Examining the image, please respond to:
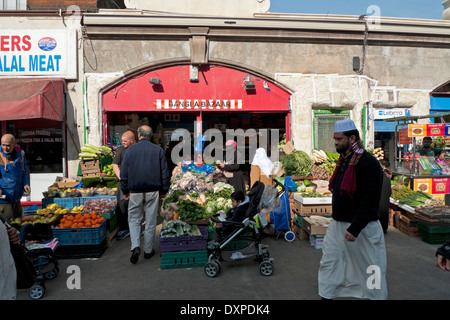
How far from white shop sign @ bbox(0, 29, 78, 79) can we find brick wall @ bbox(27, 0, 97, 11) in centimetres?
106

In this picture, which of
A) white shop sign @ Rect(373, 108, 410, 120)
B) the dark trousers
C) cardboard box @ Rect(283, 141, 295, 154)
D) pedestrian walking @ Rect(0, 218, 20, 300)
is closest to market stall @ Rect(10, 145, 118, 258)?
the dark trousers

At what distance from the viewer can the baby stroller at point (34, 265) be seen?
157 inches

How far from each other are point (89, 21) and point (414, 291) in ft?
34.3

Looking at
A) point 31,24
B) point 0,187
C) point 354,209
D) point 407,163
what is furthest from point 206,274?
point 31,24

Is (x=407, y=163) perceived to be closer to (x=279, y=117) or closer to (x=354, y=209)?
(x=279, y=117)

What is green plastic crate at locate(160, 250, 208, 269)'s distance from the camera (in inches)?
202

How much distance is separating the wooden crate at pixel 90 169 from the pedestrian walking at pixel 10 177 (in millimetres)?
2641

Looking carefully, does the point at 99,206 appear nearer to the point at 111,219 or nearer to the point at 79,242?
the point at 111,219

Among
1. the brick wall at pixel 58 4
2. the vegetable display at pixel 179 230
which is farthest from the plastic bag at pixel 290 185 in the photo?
the brick wall at pixel 58 4

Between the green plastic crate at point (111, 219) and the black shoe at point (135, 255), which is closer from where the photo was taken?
the black shoe at point (135, 255)

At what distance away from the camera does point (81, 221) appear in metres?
5.88

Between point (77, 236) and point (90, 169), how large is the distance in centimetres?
342

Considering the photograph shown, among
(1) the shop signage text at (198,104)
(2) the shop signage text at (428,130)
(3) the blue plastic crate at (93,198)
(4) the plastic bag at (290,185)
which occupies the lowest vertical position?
(3) the blue plastic crate at (93,198)

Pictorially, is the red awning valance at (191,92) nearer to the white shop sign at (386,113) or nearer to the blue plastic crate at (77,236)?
the white shop sign at (386,113)
